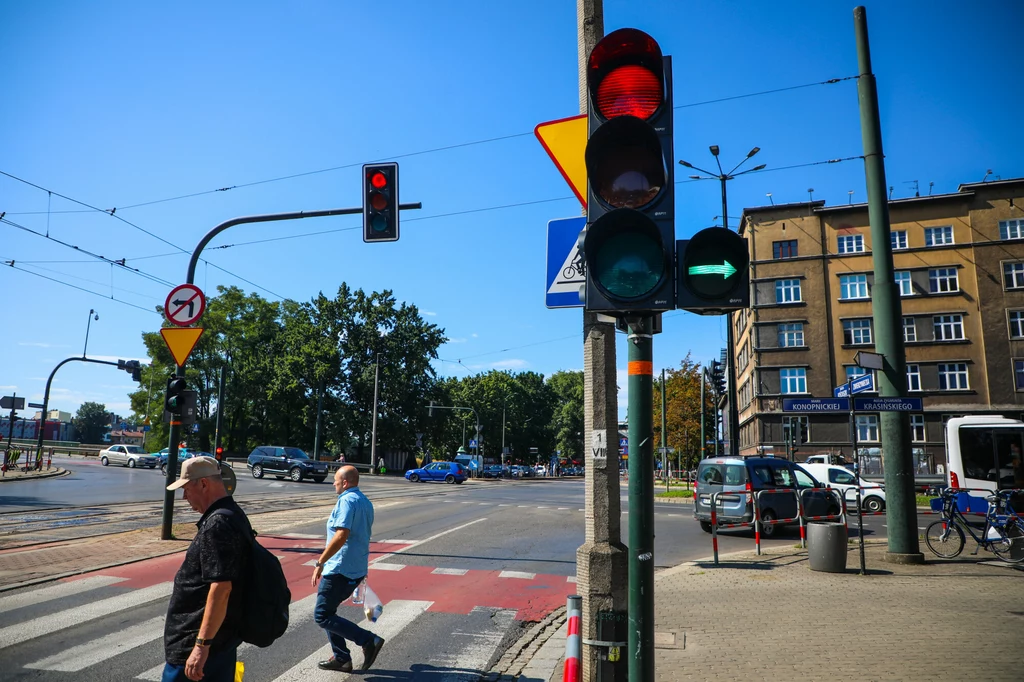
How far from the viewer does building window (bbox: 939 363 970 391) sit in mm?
42031

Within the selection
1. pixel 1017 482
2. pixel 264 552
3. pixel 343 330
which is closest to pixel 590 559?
pixel 264 552

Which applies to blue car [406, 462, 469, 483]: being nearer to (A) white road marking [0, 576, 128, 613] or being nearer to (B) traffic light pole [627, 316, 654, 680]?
(A) white road marking [0, 576, 128, 613]

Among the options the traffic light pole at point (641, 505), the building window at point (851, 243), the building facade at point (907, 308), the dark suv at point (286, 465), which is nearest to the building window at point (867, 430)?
the building facade at point (907, 308)

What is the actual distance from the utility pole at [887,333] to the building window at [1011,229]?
130ft

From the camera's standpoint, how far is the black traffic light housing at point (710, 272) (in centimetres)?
308

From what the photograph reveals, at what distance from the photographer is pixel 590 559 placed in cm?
452

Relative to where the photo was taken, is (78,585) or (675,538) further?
(675,538)

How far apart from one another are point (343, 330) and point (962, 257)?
45454 mm

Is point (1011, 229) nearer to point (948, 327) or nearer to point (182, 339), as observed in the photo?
point (948, 327)

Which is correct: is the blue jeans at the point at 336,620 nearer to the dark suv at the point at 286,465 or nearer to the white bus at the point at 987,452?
the white bus at the point at 987,452

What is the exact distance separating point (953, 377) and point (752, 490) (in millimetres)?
34799

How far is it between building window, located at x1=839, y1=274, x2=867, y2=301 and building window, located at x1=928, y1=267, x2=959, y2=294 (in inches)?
148

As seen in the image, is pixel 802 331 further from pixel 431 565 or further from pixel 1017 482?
pixel 431 565

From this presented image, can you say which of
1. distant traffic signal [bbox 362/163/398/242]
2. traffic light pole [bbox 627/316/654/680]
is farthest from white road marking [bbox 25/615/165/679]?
distant traffic signal [bbox 362/163/398/242]
